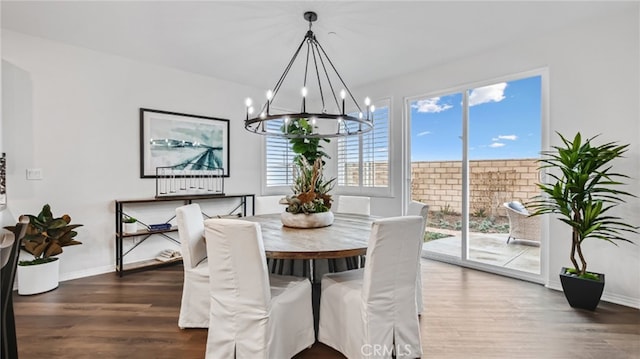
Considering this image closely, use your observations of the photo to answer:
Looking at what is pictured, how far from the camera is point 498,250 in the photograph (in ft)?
12.4

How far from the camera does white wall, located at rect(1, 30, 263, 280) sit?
3127mm

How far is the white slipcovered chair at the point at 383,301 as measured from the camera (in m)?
1.79

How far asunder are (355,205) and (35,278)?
3.27 m

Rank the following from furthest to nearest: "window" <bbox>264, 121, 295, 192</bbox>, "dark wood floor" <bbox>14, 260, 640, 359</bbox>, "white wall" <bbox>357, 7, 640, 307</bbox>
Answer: "window" <bbox>264, 121, 295, 192</bbox> → "white wall" <bbox>357, 7, 640, 307</bbox> → "dark wood floor" <bbox>14, 260, 640, 359</bbox>

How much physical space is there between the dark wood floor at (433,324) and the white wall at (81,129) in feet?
2.47

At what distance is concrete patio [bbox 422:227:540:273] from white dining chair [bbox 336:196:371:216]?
1.34 meters

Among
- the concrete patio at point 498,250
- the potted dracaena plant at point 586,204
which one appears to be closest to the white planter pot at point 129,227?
the concrete patio at point 498,250

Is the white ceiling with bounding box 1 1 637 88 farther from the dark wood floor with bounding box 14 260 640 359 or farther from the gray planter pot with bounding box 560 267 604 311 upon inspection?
the dark wood floor with bounding box 14 260 640 359

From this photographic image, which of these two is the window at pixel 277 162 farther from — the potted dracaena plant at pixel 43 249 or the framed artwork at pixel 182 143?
the potted dracaena plant at pixel 43 249

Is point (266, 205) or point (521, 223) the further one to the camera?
point (266, 205)

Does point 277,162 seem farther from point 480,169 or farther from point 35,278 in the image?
point 35,278

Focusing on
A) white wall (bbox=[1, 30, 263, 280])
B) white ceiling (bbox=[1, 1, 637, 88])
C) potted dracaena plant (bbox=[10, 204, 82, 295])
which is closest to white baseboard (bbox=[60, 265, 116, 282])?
white wall (bbox=[1, 30, 263, 280])

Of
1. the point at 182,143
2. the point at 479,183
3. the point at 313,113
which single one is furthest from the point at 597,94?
the point at 182,143

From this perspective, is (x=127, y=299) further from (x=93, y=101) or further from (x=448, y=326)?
(x=448, y=326)
